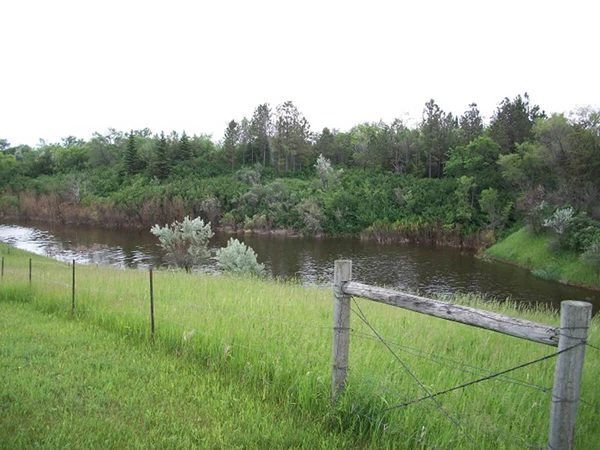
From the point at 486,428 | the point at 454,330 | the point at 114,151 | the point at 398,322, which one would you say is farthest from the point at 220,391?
the point at 114,151

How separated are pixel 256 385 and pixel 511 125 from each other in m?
61.4

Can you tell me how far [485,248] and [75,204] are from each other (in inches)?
2343

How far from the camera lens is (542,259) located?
112ft

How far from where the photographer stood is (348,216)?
5797 centimetres

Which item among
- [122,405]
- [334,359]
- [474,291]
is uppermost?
[334,359]

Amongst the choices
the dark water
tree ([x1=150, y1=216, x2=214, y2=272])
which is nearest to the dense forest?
the dark water

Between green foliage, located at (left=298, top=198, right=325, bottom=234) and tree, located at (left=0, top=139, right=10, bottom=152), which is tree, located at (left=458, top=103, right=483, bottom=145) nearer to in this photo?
green foliage, located at (left=298, top=198, right=325, bottom=234)

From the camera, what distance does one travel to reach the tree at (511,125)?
5566 centimetres

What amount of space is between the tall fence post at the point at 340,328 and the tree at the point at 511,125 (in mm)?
57902

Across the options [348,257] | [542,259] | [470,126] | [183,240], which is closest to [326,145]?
[470,126]

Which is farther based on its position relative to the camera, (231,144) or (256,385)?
(231,144)

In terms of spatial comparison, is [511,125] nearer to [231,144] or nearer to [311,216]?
[311,216]

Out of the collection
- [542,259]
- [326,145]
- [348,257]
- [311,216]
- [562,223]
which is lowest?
[348,257]

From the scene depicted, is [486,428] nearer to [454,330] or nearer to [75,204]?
[454,330]
